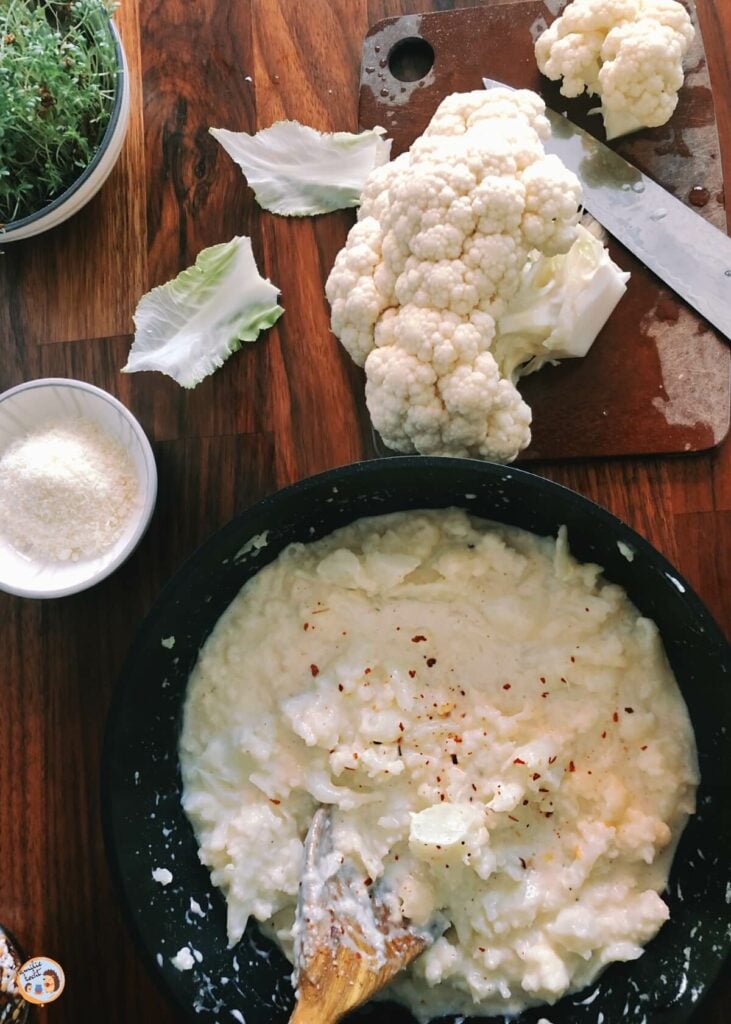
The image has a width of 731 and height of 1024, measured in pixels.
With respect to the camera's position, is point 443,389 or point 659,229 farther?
point 659,229

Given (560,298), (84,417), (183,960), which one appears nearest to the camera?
(183,960)

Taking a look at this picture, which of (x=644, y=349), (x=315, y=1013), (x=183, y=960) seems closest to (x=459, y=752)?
(x=315, y=1013)

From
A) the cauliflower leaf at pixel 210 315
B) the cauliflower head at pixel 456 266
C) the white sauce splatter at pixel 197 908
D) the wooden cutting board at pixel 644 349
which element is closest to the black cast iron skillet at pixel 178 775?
the white sauce splatter at pixel 197 908

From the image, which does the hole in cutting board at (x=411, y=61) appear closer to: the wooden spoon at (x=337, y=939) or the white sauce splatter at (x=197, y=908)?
the wooden spoon at (x=337, y=939)

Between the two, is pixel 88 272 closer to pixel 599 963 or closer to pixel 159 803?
pixel 159 803

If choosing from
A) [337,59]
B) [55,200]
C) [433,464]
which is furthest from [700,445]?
[55,200]

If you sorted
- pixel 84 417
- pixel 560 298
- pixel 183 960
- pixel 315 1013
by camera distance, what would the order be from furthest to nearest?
pixel 84 417 < pixel 560 298 < pixel 183 960 < pixel 315 1013

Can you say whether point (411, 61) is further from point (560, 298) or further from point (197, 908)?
point (197, 908)
